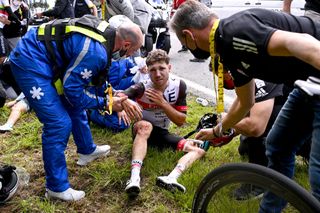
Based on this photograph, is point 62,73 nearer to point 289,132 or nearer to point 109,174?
point 109,174

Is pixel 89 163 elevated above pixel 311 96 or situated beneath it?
situated beneath

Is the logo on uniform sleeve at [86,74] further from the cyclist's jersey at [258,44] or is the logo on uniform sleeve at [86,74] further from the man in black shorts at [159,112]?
the cyclist's jersey at [258,44]

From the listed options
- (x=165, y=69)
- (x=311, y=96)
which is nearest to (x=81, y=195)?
(x=165, y=69)

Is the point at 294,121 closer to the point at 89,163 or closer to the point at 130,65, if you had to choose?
the point at 89,163

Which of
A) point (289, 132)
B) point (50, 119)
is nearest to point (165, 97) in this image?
point (50, 119)

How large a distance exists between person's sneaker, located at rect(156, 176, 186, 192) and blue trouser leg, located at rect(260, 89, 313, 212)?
0.82 meters

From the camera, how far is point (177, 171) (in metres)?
2.87

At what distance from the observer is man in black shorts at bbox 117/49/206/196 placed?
307 centimetres

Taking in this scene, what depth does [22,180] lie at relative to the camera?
2.95 m

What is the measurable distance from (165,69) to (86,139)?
0.92 m

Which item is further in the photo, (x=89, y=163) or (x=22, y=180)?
(x=89, y=163)

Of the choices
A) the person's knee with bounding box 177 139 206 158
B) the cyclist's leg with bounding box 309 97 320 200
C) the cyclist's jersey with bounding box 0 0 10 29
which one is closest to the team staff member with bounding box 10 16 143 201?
the person's knee with bounding box 177 139 206 158

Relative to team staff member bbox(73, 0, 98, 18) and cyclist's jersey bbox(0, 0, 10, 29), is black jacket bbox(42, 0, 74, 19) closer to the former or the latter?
team staff member bbox(73, 0, 98, 18)

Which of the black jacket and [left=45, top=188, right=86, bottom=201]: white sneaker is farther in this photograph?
the black jacket
